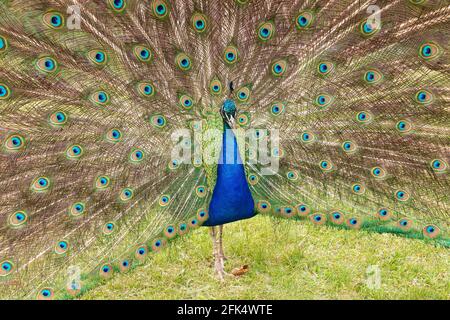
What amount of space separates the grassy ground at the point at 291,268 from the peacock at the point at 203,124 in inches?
23.2

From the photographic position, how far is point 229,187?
2.80 meters

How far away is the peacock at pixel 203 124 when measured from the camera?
2400mm

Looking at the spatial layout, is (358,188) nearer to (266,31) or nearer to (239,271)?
(239,271)

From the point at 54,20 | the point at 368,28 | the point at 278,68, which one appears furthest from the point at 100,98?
the point at 368,28

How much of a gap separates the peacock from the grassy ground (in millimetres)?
589

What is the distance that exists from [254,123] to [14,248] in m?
1.68

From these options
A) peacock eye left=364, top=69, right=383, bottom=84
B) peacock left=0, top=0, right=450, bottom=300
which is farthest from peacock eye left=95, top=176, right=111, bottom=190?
peacock eye left=364, top=69, right=383, bottom=84

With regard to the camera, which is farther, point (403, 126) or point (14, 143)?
point (403, 126)

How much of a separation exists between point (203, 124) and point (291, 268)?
1516 millimetres

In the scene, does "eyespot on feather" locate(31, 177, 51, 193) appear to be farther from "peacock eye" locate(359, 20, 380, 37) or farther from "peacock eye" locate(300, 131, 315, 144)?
"peacock eye" locate(359, 20, 380, 37)

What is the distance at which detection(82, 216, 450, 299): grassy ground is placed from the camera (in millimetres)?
3178

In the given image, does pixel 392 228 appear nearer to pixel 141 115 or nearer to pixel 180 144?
pixel 180 144

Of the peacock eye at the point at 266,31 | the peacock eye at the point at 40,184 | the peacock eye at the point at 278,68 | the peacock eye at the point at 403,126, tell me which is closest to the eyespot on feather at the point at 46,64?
the peacock eye at the point at 40,184

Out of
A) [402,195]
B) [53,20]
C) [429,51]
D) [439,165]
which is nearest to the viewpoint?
[53,20]
